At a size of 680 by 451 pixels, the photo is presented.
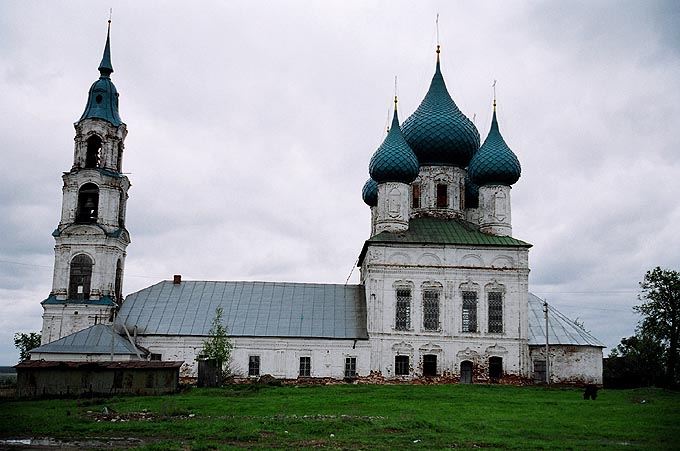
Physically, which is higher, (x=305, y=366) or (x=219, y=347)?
(x=219, y=347)

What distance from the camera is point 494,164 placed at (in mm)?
38188

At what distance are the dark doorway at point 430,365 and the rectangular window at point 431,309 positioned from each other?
1295mm

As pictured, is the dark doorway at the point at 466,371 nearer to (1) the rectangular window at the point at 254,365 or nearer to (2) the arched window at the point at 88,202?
(1) the rectangular window at the point at 254,365

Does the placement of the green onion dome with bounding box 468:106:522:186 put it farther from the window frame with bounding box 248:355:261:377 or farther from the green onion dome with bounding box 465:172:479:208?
the window frame with bounding box 248:355:261:377

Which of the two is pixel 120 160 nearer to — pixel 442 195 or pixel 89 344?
pixel 89 344

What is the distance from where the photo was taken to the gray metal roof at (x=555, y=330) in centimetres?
3622

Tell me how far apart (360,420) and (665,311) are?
2620cm

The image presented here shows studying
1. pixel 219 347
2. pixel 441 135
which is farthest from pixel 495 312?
pixel 219 347

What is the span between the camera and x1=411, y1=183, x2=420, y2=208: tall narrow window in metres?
40.2

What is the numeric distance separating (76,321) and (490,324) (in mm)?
18916

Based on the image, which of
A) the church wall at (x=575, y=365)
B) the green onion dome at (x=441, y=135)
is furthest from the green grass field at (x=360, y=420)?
the green onion dome at (x=441, y=135)

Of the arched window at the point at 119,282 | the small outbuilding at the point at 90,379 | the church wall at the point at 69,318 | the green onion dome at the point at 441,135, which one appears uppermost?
the green onion dome at the point at 441,135

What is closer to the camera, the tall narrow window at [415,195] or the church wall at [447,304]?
the church wall at [447,304]

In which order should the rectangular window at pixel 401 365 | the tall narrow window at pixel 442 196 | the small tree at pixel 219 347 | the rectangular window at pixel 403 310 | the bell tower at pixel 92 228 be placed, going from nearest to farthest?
the small tree at pixel 219 347 < the rectangular window at pixel 401 365 < the rectangular window at pixel 403 310 < the bell tower at pixel 92 228 < the tall narrow window at pixel 442 196
